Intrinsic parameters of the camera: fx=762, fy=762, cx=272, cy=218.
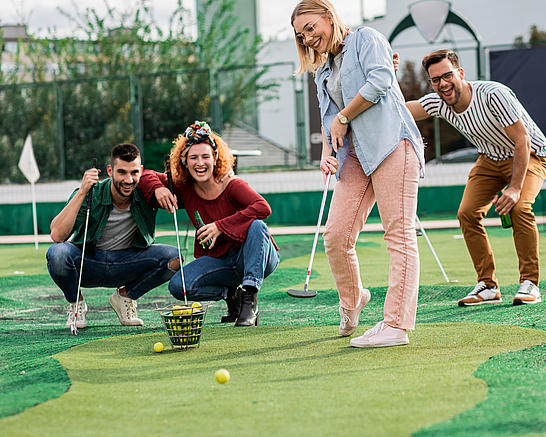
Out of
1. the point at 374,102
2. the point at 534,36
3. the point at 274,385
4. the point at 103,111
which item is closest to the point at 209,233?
the point at 374,102

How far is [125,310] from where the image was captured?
14.1 feet

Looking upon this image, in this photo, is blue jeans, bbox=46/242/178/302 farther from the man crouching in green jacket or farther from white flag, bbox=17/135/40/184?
white flag, bbox=17/135/40/184

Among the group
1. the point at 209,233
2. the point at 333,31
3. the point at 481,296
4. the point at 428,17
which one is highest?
the point at 428,17

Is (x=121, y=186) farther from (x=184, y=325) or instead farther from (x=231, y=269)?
(x=184, y=325)

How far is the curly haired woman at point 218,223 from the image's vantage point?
12.8 ft

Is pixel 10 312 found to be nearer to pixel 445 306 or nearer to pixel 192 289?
pixel 192 289


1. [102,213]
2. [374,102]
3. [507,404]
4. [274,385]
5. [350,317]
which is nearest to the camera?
[507,404]

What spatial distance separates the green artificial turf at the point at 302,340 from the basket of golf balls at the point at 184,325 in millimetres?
89

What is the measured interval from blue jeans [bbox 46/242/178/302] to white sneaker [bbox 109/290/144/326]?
0.14 feet

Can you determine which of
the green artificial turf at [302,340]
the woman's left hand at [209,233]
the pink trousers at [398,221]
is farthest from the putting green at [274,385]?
the woman's left hand at [209,233]

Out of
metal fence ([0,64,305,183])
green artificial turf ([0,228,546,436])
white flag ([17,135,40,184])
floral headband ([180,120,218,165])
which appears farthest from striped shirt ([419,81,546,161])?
metal fence ([0,64,305,183])

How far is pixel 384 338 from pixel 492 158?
5.84 ft

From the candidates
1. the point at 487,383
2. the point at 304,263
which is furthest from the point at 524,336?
the point at 304,263

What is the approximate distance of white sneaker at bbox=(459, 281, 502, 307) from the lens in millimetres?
4426
